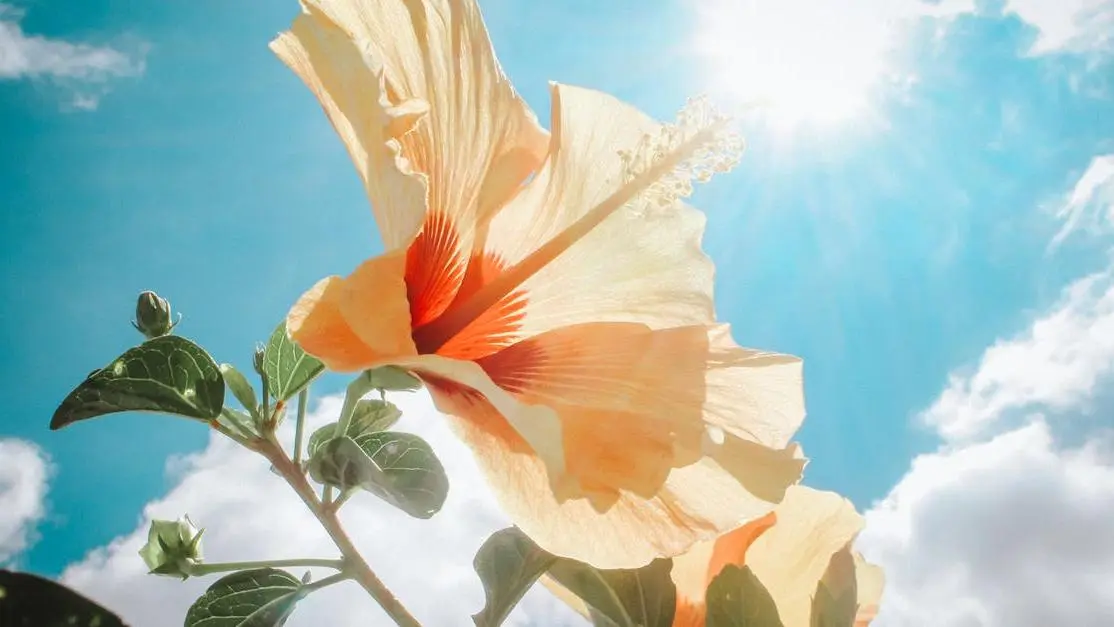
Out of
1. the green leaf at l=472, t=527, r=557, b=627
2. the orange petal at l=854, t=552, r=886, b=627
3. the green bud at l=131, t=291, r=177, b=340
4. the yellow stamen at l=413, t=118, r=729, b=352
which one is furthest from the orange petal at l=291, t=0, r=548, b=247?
the orange petal at l=854, t=552, r=886, b=627

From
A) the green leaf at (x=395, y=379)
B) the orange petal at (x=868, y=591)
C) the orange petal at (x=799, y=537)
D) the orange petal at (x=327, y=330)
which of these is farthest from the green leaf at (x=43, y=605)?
the orange petal at (x=868, y=591)

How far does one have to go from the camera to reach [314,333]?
991 mm

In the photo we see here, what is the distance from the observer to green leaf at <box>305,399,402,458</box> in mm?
1473

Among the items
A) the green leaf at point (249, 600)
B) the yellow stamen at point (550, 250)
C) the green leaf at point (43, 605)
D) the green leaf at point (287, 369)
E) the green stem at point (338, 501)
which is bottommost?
the green leaf at point (43, 605)

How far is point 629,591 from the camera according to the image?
4.13 ft

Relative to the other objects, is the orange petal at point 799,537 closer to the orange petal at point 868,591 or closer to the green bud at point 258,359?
the orange petal at point 868,591

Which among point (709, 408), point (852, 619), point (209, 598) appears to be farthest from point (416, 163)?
point (852, 619)

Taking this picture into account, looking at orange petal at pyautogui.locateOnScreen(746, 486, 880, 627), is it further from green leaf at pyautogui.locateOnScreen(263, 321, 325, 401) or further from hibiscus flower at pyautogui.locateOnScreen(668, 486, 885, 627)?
green leaf at pyautogui.locateOnScreen(263, 321, 325, 401)

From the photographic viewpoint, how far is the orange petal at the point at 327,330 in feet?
3.21

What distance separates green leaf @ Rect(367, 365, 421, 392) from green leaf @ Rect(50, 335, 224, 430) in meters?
0.32

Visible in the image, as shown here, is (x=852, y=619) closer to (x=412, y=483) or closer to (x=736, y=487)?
(x=736, y=487)

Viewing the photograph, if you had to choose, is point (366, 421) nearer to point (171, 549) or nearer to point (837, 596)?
point (171, 549)

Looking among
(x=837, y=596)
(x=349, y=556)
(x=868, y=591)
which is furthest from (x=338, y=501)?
(x=868, y=591)

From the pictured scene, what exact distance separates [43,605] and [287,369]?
654 millimetres
